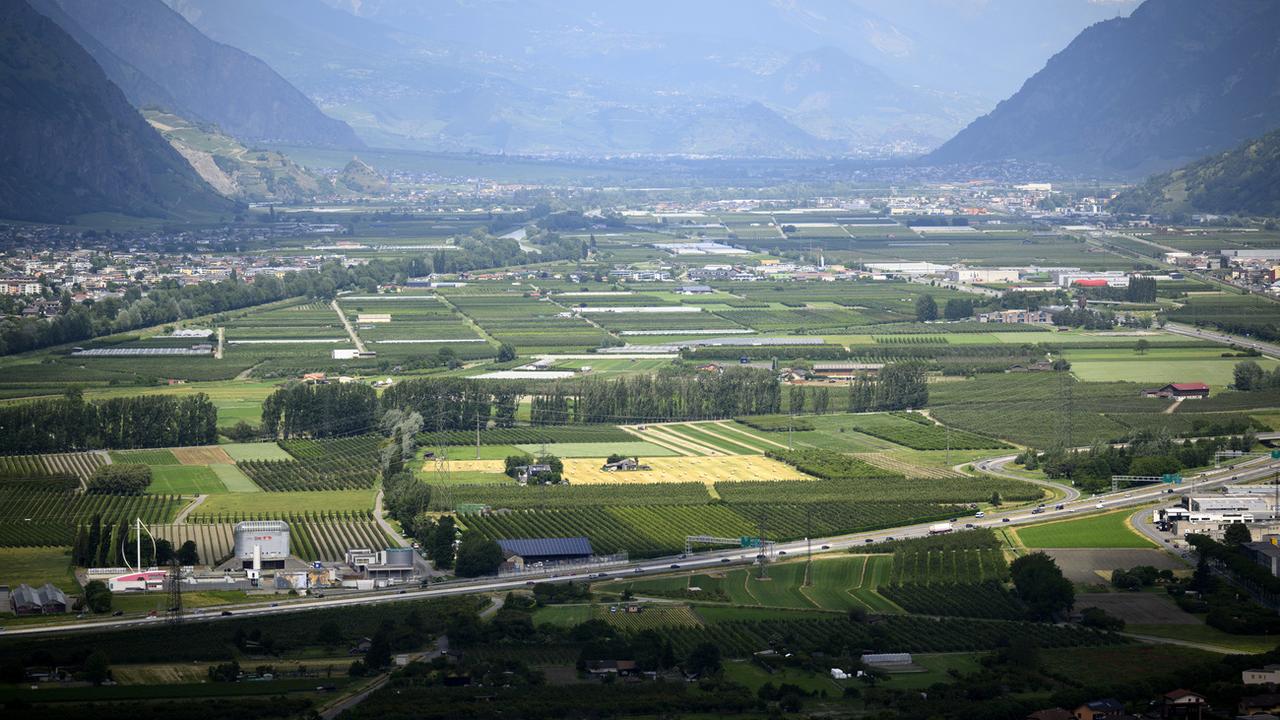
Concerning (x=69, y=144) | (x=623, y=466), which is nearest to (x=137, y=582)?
(x=623, y=466)

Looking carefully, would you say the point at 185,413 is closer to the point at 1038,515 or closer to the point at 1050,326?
the point at 1038,515

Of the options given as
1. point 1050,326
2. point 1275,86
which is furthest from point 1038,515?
point 1275,86

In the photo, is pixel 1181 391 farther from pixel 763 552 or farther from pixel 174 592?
pixel 174 592

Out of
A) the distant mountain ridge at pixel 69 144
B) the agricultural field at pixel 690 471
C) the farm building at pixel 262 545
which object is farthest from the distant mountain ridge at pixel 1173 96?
the farm building at pixel 262 545

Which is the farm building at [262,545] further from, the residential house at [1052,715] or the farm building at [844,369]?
the farm building at [844,369]

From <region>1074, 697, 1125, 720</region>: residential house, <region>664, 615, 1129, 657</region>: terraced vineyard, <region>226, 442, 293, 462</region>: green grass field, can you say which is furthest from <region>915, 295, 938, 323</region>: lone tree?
<region>1074, 697, 1125, 720</region>: residential house

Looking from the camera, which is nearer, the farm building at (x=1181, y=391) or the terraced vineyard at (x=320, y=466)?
the terraced vineyard at (x=320, y=466)
